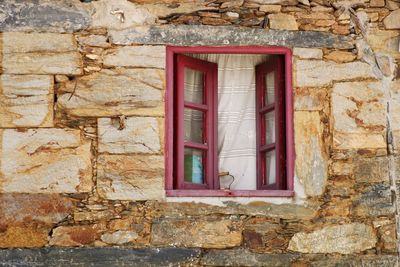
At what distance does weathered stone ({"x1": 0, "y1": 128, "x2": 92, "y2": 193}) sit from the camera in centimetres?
668

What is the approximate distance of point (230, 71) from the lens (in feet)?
24.0

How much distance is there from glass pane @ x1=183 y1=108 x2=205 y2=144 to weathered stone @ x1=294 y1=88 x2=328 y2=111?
75cm

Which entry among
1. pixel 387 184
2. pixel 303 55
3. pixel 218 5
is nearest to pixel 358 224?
pixel 387 184

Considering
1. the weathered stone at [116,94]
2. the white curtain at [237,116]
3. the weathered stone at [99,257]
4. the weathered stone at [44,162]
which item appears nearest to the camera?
the weathered stone at [99,257]

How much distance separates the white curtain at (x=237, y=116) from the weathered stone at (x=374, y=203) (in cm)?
82

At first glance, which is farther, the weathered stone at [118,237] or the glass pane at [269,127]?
the glass pane at [269,127]

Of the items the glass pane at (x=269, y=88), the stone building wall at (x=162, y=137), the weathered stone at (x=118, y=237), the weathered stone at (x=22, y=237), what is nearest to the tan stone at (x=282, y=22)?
the stone building wall at (x=162, y=137)

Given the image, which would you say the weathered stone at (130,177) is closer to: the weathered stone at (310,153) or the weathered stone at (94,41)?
the weathered stone at (94,41)

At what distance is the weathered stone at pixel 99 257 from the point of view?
6578 millimetres

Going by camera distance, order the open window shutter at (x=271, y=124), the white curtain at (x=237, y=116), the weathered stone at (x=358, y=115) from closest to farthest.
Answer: the weathered stone at (x=358, y=115) < the open window shutter at (x=271, y=124) < the white curtain at (x=237, y=116)

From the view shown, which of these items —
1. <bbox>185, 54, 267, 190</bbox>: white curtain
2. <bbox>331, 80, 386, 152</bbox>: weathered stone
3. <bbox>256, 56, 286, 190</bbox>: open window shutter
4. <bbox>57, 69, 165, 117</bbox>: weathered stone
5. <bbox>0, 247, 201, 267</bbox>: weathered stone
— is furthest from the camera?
<bbox>185, 54, 267, 190</bbox>: white curtain

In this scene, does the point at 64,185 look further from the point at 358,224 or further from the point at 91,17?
the point at 358,224

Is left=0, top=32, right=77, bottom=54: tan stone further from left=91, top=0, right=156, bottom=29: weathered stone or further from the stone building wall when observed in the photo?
left=91, top=0, right=156, bottom=29: weathered stone

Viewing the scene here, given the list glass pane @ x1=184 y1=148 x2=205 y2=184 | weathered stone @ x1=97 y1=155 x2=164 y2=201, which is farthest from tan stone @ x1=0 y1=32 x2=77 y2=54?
glass pane @ x1=184 y1=148 x2=205 y2=184
